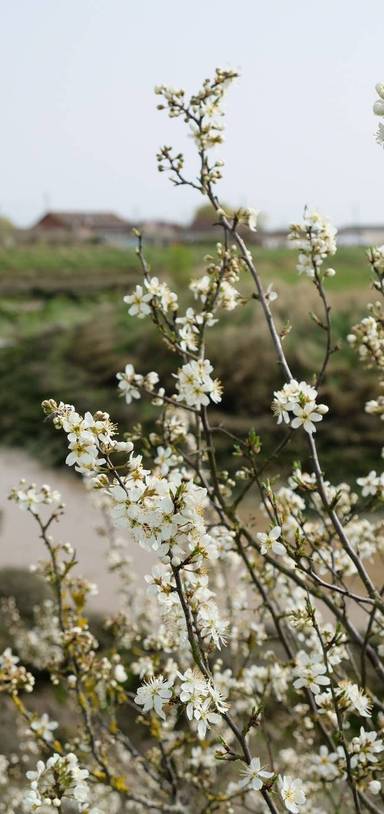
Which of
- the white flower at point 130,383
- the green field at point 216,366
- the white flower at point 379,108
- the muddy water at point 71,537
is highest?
the green field at point 216,366

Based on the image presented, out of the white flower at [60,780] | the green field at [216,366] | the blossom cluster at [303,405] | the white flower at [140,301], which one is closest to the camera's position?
the blossom cluster at [303,405]

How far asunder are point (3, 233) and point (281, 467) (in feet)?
228

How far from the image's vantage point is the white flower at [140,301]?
2.71 m

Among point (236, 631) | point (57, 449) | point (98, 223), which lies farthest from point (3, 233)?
point (236, 631)

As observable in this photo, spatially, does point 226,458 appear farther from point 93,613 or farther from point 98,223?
point 98,223

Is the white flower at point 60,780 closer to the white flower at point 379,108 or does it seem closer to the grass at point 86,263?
the white flower at point 379,108

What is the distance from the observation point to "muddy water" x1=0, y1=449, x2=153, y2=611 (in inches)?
328

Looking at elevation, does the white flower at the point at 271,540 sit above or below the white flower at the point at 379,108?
below

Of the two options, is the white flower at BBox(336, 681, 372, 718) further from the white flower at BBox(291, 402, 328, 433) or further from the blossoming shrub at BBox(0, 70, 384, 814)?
the white flower at BBox(291, 402, 328, 433)

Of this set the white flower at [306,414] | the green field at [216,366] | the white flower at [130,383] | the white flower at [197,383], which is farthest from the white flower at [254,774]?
the green field at [216,366]

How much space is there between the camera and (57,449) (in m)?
14.3

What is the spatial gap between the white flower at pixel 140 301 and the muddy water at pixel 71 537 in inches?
189

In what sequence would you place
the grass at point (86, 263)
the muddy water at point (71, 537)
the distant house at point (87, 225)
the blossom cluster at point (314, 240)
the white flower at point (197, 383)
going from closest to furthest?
the white flower at point (197, 383) < the blossom cluster at point (314, 240) < the muddy water at point (71, 537) < the grass at point (86, 263) < the distant house at point (87, 225)

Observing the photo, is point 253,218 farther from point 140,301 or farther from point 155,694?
point 155,694
